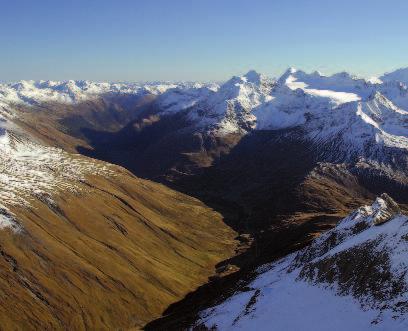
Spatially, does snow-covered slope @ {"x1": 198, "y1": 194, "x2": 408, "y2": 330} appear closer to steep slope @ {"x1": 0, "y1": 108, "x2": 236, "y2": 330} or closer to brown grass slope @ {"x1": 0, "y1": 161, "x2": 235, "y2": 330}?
brown grass slope @ {"x1": 0, "y1": 161, "x2": 235, "y2": 330}

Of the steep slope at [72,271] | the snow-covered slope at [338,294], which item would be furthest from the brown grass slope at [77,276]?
the snow-covered slope at [338,294]

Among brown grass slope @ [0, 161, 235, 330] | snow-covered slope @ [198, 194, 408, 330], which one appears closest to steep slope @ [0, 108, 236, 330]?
brown grass slope @ [0, 161, 235, 330]

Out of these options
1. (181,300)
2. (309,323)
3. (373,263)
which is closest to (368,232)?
(373,263)

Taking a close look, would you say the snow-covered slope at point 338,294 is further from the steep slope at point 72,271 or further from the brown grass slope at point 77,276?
the steep slope at point 72,271

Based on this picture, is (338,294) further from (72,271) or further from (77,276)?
(72,271)

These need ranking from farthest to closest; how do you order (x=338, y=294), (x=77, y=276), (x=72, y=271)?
(x=72, y=271) → (x=77, y=276) → (x=338, y=294)

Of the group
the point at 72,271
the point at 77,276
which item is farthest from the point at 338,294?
the point at 72,271

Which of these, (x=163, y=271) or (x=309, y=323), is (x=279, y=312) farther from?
(x=163, y=271)

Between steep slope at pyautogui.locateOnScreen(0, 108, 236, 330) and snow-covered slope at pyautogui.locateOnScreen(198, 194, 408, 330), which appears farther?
steep slope at pyautogui.locateOnScreen(0, 108, 236, 330)

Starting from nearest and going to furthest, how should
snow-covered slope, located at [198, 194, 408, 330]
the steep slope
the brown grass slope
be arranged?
snow-covered slope, located at [198, 194, 408, 330], the brown grass slope, the steep slope
